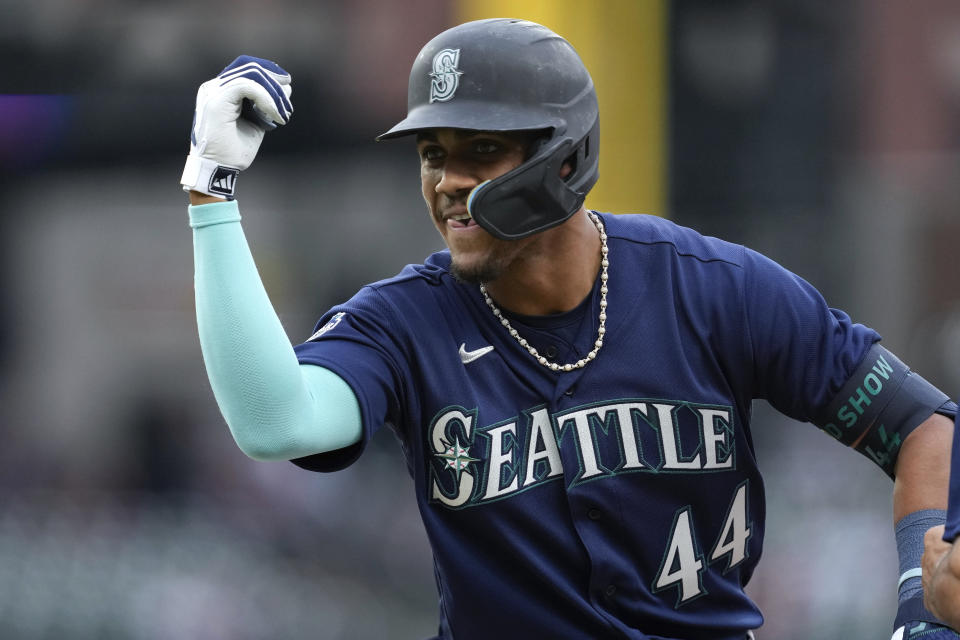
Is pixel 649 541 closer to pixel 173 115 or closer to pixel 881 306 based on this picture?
pixel 881 306

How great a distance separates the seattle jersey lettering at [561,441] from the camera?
2.98 m

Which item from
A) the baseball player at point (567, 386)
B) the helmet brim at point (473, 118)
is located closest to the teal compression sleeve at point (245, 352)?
the baseball player at point (567, 386)

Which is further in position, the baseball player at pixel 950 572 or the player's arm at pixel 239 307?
the player's arm at pixel 239 307

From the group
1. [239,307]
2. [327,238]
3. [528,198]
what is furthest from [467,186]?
[327,238]

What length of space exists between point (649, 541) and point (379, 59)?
6114 millimetres

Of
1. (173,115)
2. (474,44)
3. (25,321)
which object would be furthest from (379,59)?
(474,44)

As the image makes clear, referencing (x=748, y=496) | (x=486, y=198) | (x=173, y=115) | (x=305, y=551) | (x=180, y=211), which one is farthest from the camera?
(x=180, y=211)

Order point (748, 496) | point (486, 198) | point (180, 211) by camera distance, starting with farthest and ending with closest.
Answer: point (180, 211) → point (748, 496) → point (486, 198)

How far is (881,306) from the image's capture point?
8117 mm

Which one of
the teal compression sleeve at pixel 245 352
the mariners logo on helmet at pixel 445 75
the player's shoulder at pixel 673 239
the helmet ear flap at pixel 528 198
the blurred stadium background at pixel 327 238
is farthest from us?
the blurred stadium background at pixel 327 238

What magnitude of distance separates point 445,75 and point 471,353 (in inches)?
24.6

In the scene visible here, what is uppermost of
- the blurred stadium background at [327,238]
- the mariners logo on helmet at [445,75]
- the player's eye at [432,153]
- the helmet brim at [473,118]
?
the mariners logo on helmet at [445,75]

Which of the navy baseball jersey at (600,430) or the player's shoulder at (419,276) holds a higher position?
the player's shoulder at (419,276)

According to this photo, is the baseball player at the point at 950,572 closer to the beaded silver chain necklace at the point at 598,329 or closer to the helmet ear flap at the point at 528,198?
the beaded silver chain necklace at the point at 598,329
